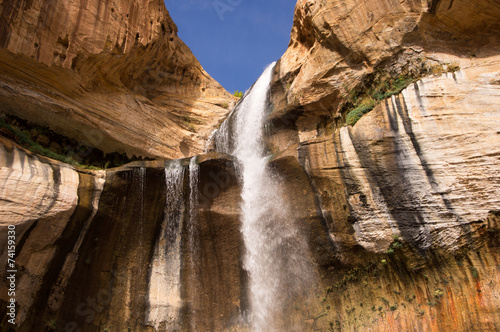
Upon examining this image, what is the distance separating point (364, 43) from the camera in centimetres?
1070

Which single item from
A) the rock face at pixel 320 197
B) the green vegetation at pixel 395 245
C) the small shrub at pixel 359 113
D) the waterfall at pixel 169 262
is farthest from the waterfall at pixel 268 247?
the small shrub at pixel 359 113

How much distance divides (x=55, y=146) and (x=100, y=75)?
3.50m

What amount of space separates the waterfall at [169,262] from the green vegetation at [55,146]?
8.66ft

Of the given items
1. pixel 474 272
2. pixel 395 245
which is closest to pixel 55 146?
pixel 395 245

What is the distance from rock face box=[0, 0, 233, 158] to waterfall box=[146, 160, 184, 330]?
3730mm

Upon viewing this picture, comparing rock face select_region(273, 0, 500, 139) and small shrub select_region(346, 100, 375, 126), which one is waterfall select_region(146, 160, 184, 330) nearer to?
rock face select_region(273, 0, 500, 139)

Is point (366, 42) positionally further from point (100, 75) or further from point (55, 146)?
point (55, 146)

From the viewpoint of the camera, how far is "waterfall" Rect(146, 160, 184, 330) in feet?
30.0

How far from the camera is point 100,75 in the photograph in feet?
41.9

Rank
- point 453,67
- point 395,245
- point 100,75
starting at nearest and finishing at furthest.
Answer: point 395,245
point 453,67
point 100,75

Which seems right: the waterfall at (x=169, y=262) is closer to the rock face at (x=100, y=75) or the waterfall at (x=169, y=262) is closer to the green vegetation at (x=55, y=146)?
the green vegetation at (x=55, y=146)

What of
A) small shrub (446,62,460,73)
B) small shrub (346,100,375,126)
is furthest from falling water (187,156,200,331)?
small shrub (446,62,460,73)

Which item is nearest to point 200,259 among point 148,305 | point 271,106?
point 148,305

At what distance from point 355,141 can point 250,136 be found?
588 centimetres
